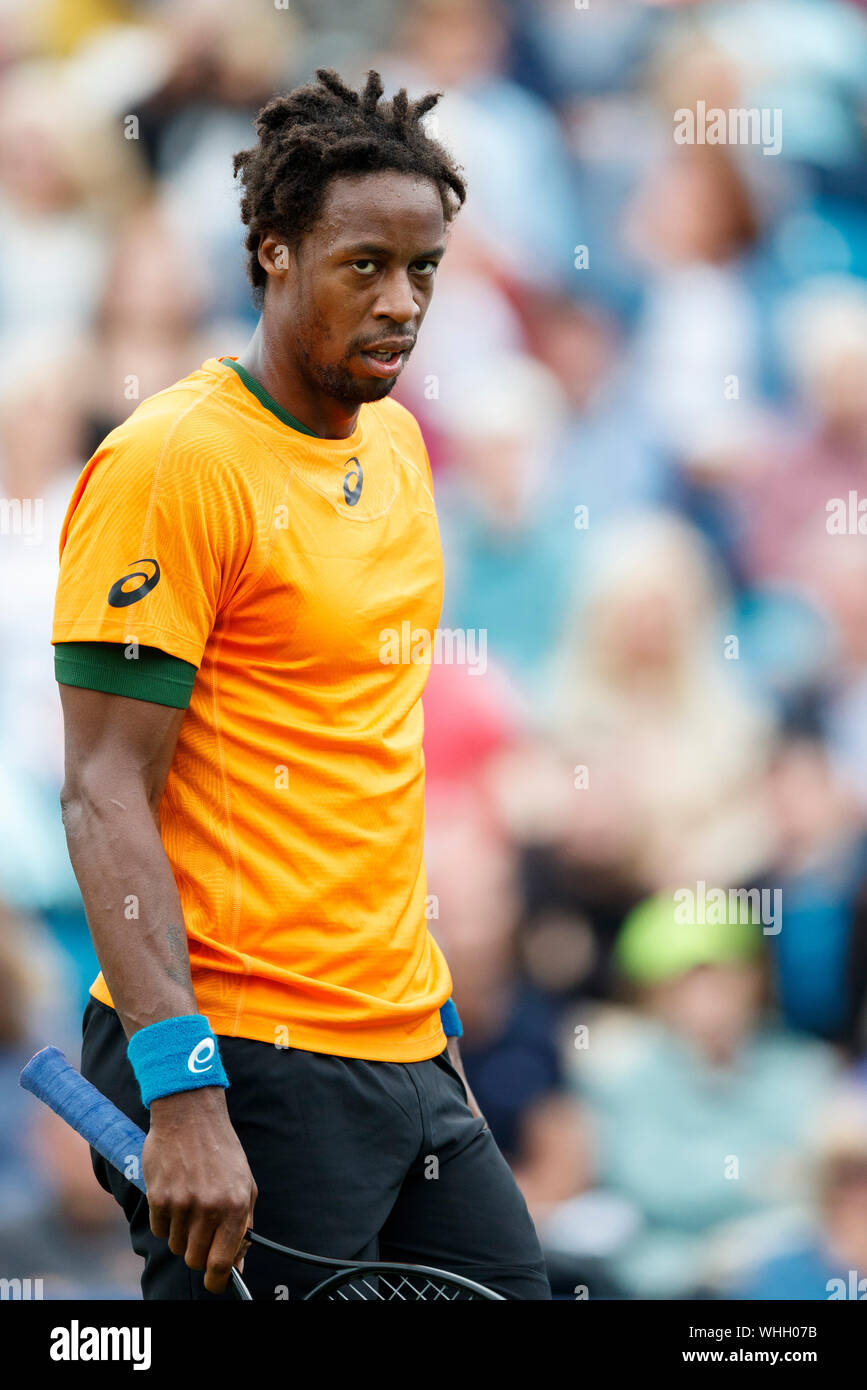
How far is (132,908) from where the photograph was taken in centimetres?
174

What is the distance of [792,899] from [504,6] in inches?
83.4

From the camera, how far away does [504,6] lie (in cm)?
345

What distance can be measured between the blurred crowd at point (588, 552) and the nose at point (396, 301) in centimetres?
155

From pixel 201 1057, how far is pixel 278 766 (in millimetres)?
367

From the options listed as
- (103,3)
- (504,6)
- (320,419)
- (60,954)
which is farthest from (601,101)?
(60,954)

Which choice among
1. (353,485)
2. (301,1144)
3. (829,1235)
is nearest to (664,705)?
(829,1235)

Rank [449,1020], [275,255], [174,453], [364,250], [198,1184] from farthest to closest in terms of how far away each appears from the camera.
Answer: [449,1020] < [275,255] < [364,250] < [174,453] < [198,1184]

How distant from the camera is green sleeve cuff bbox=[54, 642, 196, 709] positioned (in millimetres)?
1764

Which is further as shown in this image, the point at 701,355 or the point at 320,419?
the point at 701,355

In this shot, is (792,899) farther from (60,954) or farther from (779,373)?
(60,954)

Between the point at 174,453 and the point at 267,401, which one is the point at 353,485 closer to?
the point at 267,401

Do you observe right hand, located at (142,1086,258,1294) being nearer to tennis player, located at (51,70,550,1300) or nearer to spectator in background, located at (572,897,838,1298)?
tennis player, located at (51,70,550,1300)

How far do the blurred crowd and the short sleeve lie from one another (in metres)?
1.67
